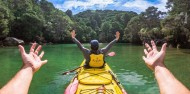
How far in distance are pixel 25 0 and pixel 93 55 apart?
5668 centimetres

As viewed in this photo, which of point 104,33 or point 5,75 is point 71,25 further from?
point 5,75

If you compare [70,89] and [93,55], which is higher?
[93,55]

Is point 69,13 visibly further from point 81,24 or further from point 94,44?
point 94,44

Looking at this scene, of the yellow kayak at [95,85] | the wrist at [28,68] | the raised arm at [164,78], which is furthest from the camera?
the yellow kayak at [95,85]

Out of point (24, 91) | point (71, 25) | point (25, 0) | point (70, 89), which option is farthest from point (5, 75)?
point (71, 25)

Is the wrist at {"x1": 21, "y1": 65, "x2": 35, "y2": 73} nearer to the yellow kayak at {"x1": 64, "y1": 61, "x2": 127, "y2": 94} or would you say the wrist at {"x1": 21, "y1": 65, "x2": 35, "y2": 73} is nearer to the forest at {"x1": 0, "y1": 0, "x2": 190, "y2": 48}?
the yellow kayak at {"x1": 64, "y1": 61, "x2": 127, "y2": 94}

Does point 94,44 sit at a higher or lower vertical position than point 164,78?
lower

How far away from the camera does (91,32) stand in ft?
305

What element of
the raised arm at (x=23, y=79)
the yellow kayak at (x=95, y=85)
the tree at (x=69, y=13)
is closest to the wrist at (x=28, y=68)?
the raised arm at (x=23, y=79)

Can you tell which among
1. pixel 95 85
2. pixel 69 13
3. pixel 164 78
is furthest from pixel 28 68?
pixel 69 13

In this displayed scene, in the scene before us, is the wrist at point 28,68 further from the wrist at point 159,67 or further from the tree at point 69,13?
the tree at point 69,13

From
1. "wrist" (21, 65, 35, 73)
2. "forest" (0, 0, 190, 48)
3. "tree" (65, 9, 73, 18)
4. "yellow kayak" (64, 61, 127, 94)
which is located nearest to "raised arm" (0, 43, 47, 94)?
"wrist" (21, 65, 35, 73)

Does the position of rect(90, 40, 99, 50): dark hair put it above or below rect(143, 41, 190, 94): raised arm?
below

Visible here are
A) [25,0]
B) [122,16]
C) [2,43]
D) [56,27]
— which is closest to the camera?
[2,43]
